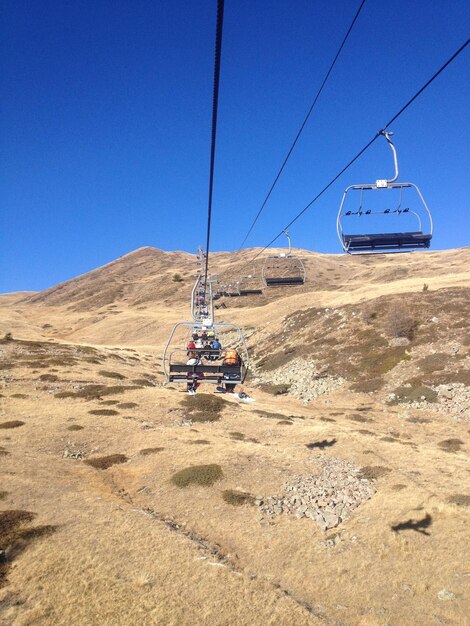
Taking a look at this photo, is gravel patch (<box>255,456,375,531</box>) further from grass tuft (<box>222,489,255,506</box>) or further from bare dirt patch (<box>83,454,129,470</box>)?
bare dirt patch (<box>83,454,129,470</box>)


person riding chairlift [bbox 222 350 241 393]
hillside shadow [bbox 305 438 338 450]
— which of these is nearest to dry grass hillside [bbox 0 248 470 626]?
hillside shadow [bbox 305 438 338 450]

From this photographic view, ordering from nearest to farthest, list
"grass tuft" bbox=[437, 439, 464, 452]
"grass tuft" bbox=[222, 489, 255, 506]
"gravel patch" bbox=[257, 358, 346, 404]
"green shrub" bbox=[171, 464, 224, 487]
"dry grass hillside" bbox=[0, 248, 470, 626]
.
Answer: "dry grass hillside" bbox=[0, 248, 470, 626] < "grass tuft" bbox=[222, 489, 255, 506] < "green shrub" bbox=[171, 464, 224, 487] < "grass tuft" bbox=[437, 439, 464, 452] < "gravel patch" bbox=[257, 358, 346, 404]

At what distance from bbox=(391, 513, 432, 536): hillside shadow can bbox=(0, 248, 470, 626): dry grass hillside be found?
94mm

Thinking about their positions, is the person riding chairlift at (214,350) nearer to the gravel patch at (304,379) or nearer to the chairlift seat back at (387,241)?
the chairlift seat back at (387,241)

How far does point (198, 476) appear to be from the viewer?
903 inches

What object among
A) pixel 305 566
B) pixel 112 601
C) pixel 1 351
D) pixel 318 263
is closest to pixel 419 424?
pixel 305 566

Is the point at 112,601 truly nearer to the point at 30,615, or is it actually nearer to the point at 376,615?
the point at 30,615

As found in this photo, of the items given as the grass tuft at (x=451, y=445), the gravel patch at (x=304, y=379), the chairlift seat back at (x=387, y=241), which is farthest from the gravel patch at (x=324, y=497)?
the gravel patch at (x=304, y=379)

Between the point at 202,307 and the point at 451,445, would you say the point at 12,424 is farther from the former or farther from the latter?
the point at 451,445

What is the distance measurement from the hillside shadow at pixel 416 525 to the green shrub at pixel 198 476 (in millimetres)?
9254

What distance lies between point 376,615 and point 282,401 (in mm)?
36143

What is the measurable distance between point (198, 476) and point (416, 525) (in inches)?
428

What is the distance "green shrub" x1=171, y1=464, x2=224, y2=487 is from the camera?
22328 mm

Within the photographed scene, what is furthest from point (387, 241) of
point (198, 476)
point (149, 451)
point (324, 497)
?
point (149, 451)
